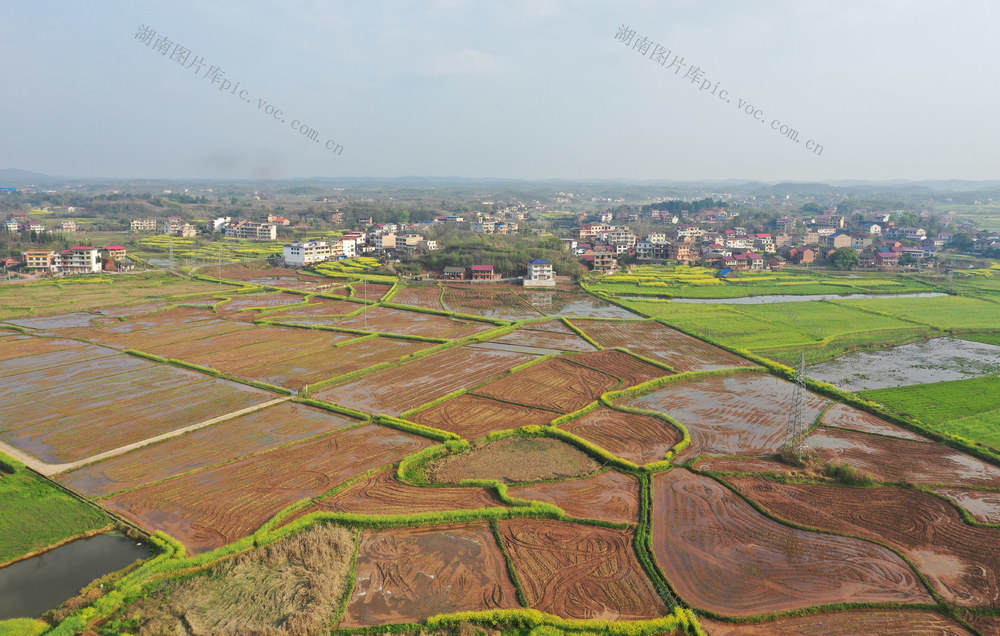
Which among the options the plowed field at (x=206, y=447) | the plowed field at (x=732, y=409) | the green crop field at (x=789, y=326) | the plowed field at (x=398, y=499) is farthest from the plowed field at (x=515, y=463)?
the green crop field at (x=789, y=326)

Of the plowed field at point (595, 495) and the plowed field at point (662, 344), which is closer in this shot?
→ the plowed field at point (595, 495)

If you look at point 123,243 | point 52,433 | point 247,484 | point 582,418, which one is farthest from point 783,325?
point 123,243

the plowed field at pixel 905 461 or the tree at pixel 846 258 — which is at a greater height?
the tree at pixel 846 258

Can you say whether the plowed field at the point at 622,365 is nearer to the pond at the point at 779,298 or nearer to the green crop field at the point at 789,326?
the green crop field at the point at 789,326

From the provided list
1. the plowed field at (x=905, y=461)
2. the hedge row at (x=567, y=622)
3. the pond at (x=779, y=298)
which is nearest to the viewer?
the hedge row at (x=567, y=622)

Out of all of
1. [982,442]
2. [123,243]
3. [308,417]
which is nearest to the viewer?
[982,442]

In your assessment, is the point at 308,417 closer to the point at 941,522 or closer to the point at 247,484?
the point at 247,484

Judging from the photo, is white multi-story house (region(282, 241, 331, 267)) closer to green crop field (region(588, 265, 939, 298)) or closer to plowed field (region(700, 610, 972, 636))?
green crop field (region(588, 265, 939, 298))
